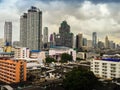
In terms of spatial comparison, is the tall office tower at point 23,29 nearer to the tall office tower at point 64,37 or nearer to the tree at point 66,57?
the tall office tower at point 64,37

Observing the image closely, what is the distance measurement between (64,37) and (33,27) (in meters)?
29.8

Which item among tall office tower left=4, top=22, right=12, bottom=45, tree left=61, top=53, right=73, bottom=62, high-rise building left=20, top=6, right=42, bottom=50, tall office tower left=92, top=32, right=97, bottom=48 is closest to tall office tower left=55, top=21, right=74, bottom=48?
tall office tower left=4, top=22, right=12, bottom=45

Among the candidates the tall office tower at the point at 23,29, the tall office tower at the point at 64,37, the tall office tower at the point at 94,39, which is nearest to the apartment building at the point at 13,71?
the tall office tower at the point at 23,29

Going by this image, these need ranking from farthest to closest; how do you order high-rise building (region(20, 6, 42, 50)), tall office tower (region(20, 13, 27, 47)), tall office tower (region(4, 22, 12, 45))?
tall office tower (region(4, 22, 12, 45)), tall office tower (region(20, 13, 27, 47)), high-rise building (region(20, 6, 42, 50))

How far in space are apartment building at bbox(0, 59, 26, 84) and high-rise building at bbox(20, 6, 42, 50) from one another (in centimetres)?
4948

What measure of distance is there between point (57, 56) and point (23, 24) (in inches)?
1047

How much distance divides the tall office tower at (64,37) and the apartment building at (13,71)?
252 feet

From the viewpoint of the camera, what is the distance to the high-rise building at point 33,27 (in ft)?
248

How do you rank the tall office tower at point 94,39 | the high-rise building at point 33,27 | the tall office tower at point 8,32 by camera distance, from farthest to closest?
the tall office tower at point 94,39 < the tall office tower at point 8,32 < the high-rise building at point 33,27

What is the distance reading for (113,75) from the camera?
28.8m

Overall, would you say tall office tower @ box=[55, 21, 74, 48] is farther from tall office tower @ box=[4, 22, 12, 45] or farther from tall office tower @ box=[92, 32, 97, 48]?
tall office tower @ box=[92, 32, 97, 48]

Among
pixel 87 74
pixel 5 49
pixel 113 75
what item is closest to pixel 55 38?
pixel 5 49

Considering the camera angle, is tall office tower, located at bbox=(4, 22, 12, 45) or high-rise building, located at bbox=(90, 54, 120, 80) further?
tall office tower, located at bbox=(4, 22, 12, 45)

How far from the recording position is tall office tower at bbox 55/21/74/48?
10369cm
